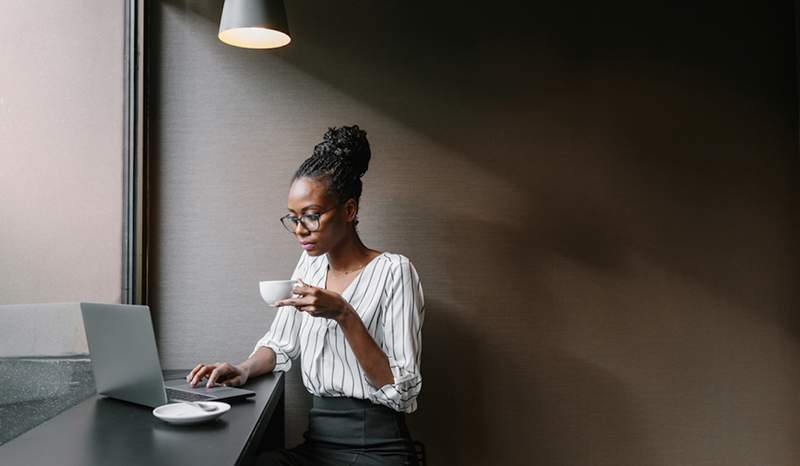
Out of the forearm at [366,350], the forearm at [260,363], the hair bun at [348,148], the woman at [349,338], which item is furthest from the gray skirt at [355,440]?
the hair bun at [348,148]

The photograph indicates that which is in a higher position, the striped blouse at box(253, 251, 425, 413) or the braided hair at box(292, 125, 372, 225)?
the braided hair at box(292, 125, 372, 225)

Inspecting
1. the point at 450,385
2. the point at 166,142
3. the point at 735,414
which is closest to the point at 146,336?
the point at 166,142

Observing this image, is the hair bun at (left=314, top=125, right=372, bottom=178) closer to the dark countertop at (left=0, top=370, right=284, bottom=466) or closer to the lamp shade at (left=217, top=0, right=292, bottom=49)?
the lamp shade at (left=217, top=0, right=292, bottom=49)

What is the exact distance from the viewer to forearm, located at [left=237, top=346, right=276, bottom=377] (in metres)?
1.83

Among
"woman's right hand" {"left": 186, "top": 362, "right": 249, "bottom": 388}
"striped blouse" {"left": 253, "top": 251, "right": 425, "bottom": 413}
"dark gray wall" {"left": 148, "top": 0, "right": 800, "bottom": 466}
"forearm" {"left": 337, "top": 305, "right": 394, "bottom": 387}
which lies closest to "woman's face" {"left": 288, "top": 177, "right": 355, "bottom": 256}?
"striped blouse" {"left": 253, "top": 251, "right": 425, "bottom": 413}

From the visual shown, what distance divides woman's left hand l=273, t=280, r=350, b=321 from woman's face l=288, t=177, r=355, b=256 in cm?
25

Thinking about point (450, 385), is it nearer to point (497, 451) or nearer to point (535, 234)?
point (497, 451)

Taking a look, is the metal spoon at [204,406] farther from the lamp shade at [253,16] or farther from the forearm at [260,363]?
the lamp shade at [253,16]

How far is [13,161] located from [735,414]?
225cm

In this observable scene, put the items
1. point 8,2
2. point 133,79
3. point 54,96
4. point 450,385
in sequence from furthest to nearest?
1. point 450,385
2. point 133,79
3. point 54,96
4. point 8,2

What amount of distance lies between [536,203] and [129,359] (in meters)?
1.37

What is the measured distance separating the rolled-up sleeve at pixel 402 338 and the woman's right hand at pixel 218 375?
13.4 inches

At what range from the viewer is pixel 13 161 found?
1406mm

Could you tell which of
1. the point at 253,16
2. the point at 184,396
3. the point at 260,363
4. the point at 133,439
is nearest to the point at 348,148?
the point at 253,16
